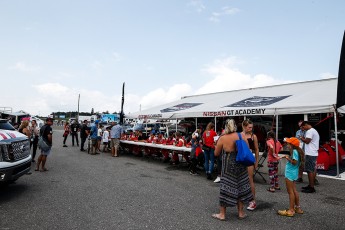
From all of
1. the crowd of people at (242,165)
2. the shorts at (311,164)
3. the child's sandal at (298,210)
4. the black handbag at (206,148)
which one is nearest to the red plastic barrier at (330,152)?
the crowd of people at (242,165)

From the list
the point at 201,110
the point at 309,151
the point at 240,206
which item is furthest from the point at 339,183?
the point at 201,110

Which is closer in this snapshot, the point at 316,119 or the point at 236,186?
the point at 236,186

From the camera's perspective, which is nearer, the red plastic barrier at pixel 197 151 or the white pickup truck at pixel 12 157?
the white pickup truck at pixel 12 157

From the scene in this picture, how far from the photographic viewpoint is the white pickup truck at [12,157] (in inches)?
195

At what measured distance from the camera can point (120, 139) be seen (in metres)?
14.2

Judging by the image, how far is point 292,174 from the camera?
4543mm

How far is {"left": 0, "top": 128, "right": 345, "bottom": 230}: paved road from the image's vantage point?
419cm

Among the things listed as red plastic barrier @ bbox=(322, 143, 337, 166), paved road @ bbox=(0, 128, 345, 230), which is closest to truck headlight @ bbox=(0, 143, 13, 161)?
paved road @ bbox=(0, 128, 345, 230)

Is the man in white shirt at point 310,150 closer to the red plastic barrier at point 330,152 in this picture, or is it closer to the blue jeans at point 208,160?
the blue jeans at point 208,160

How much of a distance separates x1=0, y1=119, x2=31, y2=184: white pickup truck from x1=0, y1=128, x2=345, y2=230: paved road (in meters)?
0.55

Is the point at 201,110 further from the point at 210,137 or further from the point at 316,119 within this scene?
the point at 316,119

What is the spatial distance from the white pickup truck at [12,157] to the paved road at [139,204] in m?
0.55

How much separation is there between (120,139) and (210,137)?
7.47 metres

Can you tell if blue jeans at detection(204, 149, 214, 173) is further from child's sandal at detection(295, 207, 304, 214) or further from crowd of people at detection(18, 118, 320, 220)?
child's sandal at detection(295, 207, 304, 214)
